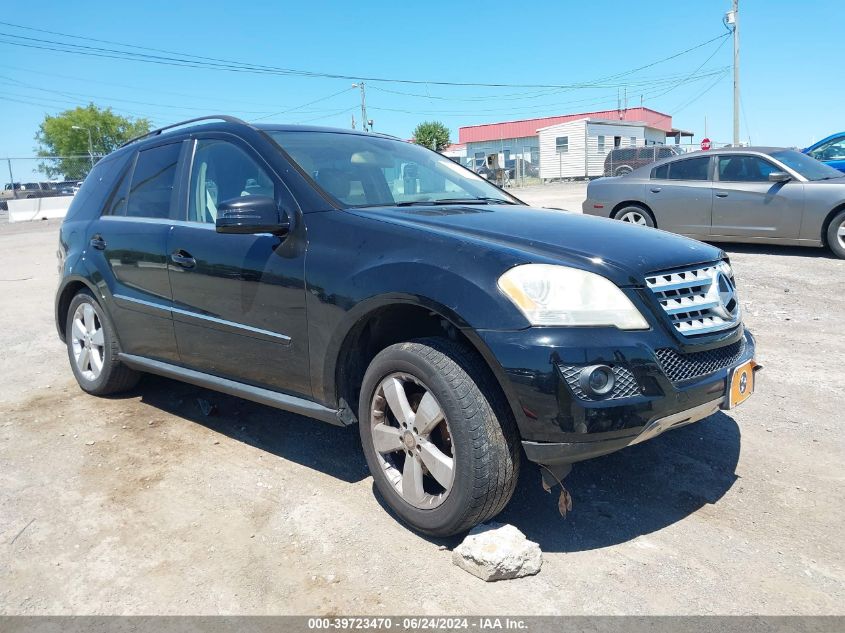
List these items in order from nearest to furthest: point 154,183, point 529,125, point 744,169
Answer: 1. point 154,183
2. point 744,169
3. point 529,125

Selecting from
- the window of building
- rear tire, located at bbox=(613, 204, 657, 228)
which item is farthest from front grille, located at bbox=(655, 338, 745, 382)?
the window of building

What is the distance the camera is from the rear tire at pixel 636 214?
32.3 feet

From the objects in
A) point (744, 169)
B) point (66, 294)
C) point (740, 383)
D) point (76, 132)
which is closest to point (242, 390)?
point (66, 294)

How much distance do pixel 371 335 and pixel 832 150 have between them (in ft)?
42.8

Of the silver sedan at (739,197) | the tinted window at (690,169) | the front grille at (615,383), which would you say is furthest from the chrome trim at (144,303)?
the tinted window at (690,169)

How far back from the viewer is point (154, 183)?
416cm

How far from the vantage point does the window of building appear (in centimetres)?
4397

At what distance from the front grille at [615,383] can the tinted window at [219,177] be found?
1875 millimetres

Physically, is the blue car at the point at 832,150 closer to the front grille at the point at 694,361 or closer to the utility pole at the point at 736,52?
the front grille at the point at 694,361

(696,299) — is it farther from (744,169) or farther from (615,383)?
(744,169)

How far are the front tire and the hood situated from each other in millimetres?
497

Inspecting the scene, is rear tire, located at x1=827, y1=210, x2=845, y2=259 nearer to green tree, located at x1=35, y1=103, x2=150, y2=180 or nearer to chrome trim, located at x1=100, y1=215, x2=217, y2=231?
chrome trim, located at x1=100, y1=215, x2=217, y2=231

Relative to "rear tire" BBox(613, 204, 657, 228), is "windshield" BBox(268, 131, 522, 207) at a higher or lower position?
higher

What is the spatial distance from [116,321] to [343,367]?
2.09 meters
